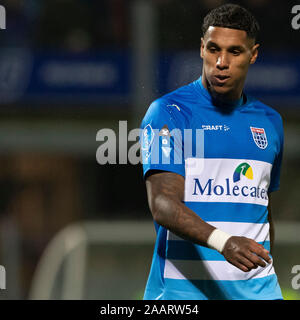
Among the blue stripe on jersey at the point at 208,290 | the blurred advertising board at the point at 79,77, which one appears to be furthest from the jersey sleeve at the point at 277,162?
the blurred advertising board at the point at 79,77

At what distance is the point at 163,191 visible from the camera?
2.95 meters

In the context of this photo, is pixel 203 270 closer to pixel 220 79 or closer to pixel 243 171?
pixel 243 171

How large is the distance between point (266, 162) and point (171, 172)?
488 millimetres

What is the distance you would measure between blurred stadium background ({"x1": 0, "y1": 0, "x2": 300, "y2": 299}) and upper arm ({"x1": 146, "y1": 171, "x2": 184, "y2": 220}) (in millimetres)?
3063

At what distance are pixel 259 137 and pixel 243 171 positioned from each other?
0.21m

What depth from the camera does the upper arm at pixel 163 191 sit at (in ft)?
9.48

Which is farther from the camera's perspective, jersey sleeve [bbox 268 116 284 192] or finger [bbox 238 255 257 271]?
jersey sleeve [bbox 268 116 284 192]

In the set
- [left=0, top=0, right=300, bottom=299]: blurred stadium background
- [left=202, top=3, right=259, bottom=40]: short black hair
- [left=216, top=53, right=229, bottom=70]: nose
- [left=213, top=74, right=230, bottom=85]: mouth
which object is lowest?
[left=0, top=0, right=300, bottom=299]: blurred stadium background

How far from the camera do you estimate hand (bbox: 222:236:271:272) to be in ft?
8.48

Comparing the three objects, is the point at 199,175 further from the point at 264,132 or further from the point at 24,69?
the point at 24,69

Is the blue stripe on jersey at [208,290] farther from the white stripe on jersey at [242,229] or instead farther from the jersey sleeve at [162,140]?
the jersey sleeve at [162,140]

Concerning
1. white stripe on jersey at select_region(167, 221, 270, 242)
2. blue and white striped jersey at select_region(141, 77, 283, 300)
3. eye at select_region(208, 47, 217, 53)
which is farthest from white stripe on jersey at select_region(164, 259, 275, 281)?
eye at select_region(208, 47, 217, 53)

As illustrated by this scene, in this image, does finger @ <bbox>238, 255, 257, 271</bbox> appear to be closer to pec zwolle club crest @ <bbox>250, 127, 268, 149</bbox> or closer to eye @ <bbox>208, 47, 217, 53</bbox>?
pec zwolle club crest @ <bbox>250, 127, 268, 149</bbox>

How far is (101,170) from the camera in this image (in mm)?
10352
